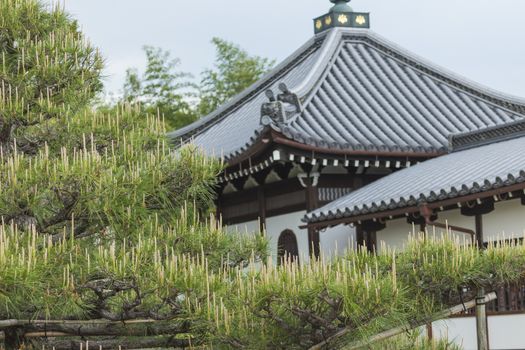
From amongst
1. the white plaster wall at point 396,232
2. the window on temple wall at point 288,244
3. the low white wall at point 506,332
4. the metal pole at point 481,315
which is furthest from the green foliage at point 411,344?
the window on temple wall at point 288,244

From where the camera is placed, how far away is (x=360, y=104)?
19172 millimetres

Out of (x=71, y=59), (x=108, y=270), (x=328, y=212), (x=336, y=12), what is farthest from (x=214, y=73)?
(x=108, y=270)

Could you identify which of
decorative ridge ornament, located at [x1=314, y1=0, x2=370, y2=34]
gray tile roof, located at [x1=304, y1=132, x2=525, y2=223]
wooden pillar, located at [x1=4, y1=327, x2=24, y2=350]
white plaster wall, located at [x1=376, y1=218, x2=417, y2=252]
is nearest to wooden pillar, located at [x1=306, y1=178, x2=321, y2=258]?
gray tile roof, located at [x1=304, y1=132, x2=525, y2=223]

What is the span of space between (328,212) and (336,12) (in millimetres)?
7519

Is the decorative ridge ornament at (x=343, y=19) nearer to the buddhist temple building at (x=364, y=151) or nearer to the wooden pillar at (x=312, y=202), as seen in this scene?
the buddhist temple building at (x=364, y=151)

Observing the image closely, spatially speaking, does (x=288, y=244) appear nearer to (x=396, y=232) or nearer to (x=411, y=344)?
(x=396, y=232)

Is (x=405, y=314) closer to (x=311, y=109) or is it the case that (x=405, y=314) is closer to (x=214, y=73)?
(x=311, y=109)

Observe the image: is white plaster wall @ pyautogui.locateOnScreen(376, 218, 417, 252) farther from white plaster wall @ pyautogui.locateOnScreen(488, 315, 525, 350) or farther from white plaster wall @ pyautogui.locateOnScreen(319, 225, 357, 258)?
white plaster wall @ pyautogui.locateOnScreen(488, 315, 525, 350)

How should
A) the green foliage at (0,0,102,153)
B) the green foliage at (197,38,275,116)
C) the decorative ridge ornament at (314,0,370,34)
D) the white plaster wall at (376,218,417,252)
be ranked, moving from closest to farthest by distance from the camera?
1. the green foliage at (0,0,102,153)
2. the white plaster wall at (376,218,417,252)
3. the decorative ridge ornament at (314,0,370,34)
4. the green foliage at (197,38,275,116)

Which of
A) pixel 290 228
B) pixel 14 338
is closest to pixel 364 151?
pixel 290 228

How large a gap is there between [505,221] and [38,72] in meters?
7.45

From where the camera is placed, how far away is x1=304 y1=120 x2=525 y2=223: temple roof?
1358cm

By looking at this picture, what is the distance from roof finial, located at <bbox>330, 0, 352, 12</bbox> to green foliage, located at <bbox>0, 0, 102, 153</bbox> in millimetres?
12364

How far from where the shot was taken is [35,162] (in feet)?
27.3
